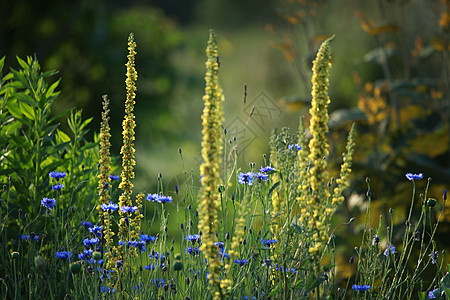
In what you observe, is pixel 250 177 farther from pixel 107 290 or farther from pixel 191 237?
pixel 107 290

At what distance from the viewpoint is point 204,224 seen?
1.54m

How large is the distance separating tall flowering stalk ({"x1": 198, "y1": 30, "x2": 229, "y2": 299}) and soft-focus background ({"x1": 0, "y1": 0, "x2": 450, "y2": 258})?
2.08m

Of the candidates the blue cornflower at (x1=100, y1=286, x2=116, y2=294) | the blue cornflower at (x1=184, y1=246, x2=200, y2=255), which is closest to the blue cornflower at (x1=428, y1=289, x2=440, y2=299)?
the blue cornflower at (x1=184, y1=246, x2=200, y2=255)

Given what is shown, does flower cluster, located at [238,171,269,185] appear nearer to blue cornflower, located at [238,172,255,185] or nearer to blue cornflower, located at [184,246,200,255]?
blue cornflower, located at [238,172,255,185]

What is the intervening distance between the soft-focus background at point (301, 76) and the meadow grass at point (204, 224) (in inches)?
37.0

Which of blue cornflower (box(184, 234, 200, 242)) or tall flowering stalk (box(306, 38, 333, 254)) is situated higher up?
tall flowering stalk (box(306, 38, 333, 254))

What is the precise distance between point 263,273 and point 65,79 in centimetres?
687

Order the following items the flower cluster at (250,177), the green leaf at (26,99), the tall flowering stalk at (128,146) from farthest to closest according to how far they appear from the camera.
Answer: the green leaf at (26,99)
the flower cluster at (250,177)
the tall flowering stalk at (128,146)

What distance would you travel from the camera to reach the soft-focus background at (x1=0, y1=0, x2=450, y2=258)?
4.05 m

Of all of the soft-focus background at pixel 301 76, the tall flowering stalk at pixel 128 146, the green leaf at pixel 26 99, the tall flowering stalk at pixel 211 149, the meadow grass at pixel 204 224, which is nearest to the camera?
the tall flowering stalk at pixel 211 149

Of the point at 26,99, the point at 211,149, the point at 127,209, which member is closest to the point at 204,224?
the point at 211,149

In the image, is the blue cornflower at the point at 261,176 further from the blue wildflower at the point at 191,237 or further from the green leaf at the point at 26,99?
the green leaf at the point at 26,99

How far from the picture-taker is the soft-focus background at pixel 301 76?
4051 millimetres

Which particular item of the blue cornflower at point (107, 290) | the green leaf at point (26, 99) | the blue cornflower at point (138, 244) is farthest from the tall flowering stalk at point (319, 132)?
the green leaf at point (26, 99)
